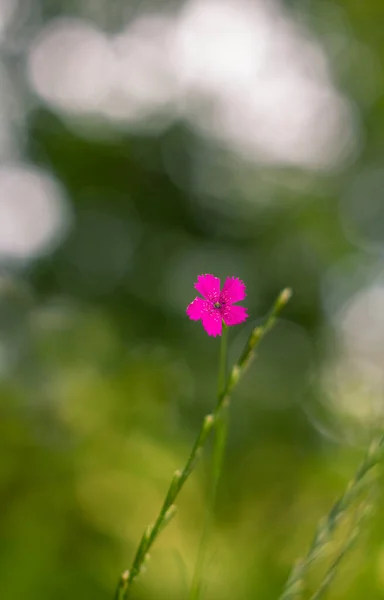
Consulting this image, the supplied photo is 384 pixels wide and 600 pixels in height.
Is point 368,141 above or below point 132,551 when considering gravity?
above

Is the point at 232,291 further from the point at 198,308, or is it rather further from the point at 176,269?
the point at 176,269

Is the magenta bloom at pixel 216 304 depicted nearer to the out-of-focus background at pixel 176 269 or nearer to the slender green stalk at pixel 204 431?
the slender green stalk at pixel 204 431

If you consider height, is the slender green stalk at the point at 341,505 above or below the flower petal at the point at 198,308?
below

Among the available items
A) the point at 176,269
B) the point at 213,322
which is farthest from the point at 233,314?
the point at 176,269

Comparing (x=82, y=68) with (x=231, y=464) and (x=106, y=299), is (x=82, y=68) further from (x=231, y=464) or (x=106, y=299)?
(x=231, y=464)

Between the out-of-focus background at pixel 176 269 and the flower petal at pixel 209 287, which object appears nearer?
the flower petal at pixel 209 287

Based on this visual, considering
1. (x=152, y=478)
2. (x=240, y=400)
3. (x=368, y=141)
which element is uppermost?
(x=368, y=141)

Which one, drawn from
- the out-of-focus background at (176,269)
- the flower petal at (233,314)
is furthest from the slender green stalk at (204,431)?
the out-of-focus background at (176,269)

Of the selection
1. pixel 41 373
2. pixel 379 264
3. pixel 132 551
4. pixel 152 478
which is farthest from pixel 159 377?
pixel 379 264
